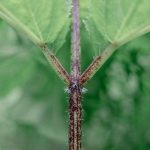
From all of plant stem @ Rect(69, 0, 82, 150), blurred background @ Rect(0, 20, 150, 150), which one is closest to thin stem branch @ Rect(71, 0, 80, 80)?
plant stem @ Rect(69, 0, 82, 150)

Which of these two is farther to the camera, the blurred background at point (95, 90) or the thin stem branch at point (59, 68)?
the blurred background at point (95, 90)

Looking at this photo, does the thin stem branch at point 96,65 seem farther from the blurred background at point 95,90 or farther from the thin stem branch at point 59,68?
the blurred background at point 95,90

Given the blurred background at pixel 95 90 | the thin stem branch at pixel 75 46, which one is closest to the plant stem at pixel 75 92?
the thin stem branch at pixel 75 46

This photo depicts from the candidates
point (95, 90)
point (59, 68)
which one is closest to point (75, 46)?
point (59, 68)

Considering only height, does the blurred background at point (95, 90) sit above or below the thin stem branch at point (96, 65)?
above

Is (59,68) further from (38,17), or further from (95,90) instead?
(95,90)

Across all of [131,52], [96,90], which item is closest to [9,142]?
[96,90]
